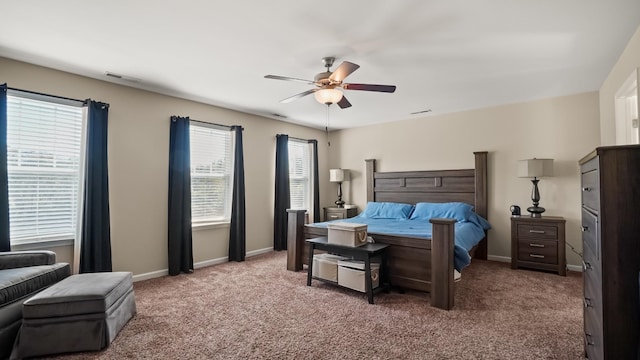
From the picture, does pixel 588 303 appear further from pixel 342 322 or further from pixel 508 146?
pixel 508 146

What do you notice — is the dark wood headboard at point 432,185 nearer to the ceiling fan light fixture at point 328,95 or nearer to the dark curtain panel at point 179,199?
the ceiling fan light fixture at point 328,95

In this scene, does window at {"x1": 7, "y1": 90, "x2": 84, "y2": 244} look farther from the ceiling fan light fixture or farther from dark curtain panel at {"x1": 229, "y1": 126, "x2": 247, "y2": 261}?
the ceiling fan light fixture

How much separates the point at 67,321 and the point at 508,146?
18.3 feet

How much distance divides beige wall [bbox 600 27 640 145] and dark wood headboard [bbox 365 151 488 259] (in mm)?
1437

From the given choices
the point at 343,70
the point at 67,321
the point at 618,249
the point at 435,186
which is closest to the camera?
the point at 618,249

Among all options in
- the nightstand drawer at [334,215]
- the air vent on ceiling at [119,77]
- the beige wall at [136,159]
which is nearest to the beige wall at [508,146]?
the nightstand drawer at [334,215]

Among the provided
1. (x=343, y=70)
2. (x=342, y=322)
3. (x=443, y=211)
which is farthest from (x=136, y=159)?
(x=443, y=211)

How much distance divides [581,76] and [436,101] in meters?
1.65

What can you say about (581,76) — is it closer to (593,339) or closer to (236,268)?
(593,339)

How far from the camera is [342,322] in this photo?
8.71ft

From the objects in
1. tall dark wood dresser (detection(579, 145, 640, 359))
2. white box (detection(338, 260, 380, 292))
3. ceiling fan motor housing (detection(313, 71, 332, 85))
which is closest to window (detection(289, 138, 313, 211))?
white box (detection(338, 260, 380, 292))

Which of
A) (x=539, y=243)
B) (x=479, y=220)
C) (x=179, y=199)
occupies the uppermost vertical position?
(x=179, y=199)

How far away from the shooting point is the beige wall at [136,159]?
10.8ft

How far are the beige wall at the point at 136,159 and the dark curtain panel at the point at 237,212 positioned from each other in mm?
139
